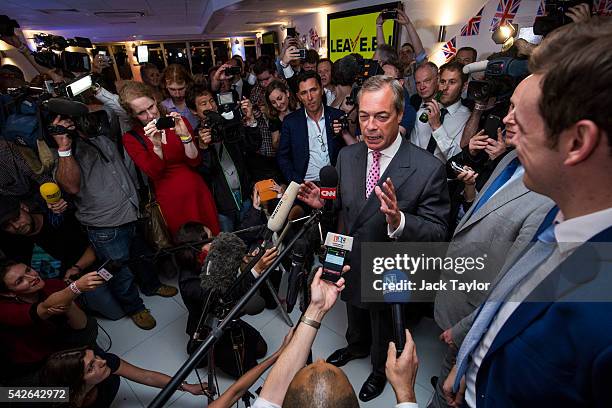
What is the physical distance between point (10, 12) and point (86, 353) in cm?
829

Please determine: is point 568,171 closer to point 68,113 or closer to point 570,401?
point 570,401

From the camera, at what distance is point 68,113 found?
175 cm

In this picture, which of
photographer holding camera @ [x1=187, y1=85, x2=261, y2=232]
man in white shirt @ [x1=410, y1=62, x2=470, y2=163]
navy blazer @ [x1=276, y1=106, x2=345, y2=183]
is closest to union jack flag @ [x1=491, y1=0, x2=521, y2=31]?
man in white shirt @ [x1=410, y1=62, x2=470, y2=163]

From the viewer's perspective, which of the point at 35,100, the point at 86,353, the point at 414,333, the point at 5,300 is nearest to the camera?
the point at 86,353

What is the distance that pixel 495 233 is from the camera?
1.09m

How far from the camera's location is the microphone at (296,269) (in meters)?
0.96

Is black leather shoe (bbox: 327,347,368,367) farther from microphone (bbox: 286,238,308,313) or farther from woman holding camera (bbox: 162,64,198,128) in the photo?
woman holding camera (bbox: 162,64,198,128)

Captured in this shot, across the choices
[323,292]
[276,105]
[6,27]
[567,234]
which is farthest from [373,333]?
[6,27]

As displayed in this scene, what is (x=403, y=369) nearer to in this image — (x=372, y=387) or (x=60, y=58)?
(x=372, y=387)

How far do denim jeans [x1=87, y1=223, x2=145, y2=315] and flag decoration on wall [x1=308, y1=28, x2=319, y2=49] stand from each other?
8.20 m

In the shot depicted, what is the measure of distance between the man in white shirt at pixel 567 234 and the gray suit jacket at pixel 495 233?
10.8 inches

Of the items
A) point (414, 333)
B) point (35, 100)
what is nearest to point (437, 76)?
point (414, 333)

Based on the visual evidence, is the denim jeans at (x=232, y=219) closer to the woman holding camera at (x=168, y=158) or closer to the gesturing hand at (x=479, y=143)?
the woman holding camera at (x=168, y=158)

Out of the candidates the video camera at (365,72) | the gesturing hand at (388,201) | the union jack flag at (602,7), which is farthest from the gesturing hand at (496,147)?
the union jack flag at (602,7)
